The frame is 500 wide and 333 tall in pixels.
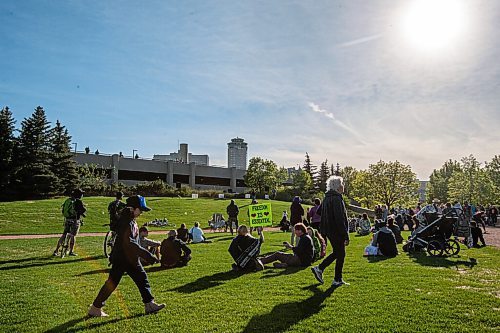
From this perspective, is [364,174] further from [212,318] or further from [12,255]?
[212,318]

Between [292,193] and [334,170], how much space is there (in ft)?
121

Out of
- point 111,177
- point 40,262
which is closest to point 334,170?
point 111,177

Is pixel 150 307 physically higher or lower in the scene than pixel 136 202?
lower

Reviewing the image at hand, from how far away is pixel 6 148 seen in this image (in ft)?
128

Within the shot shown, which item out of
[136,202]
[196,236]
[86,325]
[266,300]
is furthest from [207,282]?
[196,236]

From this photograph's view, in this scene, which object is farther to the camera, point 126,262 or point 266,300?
point 266,300

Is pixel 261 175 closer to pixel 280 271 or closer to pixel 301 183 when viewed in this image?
pixel 301 183

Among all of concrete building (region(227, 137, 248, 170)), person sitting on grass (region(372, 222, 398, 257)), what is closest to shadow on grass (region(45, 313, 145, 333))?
person sitting on grass (region(372, 222, 398, 257))

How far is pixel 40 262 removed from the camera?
11078 millimetres

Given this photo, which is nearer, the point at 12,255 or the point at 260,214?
the point at 12,255

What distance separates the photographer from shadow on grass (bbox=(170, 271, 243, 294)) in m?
7.52

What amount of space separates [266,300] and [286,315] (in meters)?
0.86

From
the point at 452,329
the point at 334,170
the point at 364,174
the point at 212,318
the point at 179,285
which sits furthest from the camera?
the point at 334,170

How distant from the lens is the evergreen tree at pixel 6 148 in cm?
3766
